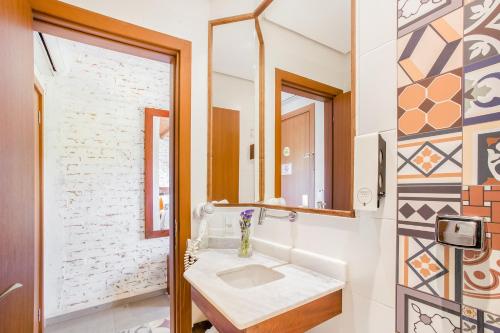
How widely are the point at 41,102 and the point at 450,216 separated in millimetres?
2850

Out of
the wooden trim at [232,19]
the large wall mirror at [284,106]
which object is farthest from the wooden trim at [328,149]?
the wooden trim at [232,19]

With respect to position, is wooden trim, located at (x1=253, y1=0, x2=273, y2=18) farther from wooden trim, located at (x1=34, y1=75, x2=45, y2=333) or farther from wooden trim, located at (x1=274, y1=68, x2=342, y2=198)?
wooden trim, located at (x1=34, y1=75, x2=45, y2=333)

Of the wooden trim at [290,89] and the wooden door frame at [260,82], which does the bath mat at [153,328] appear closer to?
the wooden door frame at [260,82]

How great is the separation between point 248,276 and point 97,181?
2032mm

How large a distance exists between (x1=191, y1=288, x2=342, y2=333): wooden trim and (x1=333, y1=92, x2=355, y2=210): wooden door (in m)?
0.38

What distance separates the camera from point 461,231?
641mm

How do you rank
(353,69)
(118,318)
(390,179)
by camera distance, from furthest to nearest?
(118,318) < (353,69) < (390,179)

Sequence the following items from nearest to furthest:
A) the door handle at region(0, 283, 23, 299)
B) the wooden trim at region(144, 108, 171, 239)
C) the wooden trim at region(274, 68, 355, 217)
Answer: the door handle at region(0, 283, 23, 299)
the wooden trim at region(274, 68, 355, 217)
the wooden trim at region(144, 108, 171, 239)

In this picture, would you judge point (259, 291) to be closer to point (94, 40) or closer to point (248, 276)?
point (248, 276)

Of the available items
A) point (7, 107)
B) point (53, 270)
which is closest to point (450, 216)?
point (7, 107)

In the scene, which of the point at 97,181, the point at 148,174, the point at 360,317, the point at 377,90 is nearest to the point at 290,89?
the point at 377,90

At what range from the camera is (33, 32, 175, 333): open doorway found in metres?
2.24

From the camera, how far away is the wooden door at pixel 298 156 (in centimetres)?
121

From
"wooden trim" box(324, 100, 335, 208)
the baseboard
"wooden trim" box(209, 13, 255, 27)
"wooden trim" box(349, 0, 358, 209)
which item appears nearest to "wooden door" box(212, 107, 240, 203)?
"wooden trim" box(209, 13, 255, 27)
